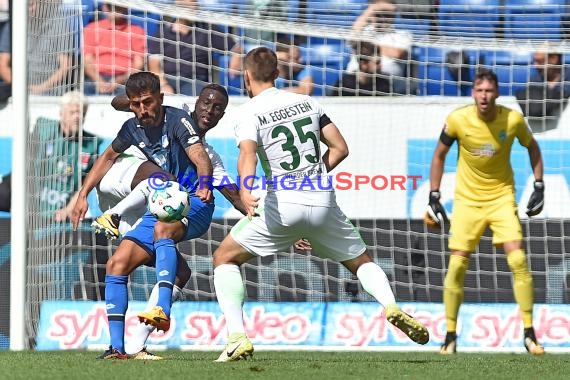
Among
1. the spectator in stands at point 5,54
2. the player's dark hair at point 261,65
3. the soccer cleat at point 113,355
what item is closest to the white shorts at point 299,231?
the player's dark hair at point 261,65

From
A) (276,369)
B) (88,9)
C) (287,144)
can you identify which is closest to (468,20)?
(88,9)

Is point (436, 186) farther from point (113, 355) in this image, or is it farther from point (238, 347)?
point (113, 355)

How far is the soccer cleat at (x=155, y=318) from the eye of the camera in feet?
22.7

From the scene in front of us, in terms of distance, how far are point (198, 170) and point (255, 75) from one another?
30.1 inches

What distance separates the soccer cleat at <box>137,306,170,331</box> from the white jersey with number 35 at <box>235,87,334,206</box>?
904 millimetres

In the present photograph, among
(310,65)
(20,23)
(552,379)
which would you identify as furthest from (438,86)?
(552,379)

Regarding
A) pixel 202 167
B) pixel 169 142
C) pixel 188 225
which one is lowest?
pixel 188 225

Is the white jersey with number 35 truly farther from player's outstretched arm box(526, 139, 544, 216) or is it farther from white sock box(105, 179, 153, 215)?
player's outstretched arm box(526, 139, 544, 216)

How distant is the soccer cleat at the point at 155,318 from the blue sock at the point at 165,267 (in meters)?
0.30

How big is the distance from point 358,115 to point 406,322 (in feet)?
13.0

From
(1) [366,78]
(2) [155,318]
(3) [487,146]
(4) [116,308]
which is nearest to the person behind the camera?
(2) [155,318]

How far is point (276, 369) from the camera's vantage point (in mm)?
6555

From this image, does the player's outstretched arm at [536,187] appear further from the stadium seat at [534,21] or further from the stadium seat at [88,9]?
the stadium seat at [88,9]

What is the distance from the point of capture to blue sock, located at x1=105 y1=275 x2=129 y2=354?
757 cm
